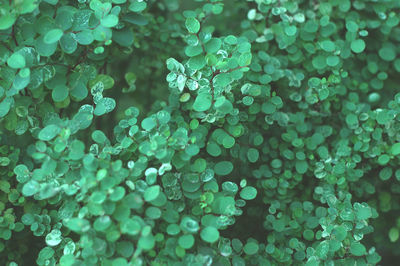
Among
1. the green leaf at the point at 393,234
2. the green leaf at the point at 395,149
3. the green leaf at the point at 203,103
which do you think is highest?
the green leaf at the point at 203,103

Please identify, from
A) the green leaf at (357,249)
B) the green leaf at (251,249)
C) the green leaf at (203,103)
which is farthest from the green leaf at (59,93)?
the green leaf at (357,249)

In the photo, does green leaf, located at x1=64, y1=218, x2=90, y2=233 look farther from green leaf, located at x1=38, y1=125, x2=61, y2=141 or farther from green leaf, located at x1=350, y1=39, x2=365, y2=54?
green leaf, located at x1=350, y1=39, x2=365, y2=54

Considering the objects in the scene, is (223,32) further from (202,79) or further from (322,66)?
(202,79)

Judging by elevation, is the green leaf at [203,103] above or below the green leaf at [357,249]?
above

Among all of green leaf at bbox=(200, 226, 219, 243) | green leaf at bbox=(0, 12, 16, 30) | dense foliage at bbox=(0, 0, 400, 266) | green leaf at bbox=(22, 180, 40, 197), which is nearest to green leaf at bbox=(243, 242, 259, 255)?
dense foliage at bbox=(0, 0, 400, 266)

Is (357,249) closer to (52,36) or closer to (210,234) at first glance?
(210,234)

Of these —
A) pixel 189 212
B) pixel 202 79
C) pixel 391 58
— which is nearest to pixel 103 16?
pixel 202 79

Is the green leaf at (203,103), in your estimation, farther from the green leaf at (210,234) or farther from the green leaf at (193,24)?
the green leaf at (210,234)
